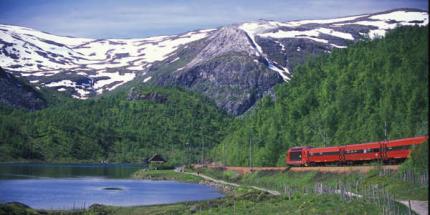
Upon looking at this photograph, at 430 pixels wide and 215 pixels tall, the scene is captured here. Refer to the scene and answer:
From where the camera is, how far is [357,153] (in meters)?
92.8

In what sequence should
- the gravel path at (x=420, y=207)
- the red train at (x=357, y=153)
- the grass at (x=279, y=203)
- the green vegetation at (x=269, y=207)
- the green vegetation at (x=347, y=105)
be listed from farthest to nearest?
the green vegetation at (x=347, y=105) → the red train at (x=357, y=153) → the grass at (x=279, y=203) → the green vegetation at (x=269, y=207) → the gravel path at (x=420, y=207)

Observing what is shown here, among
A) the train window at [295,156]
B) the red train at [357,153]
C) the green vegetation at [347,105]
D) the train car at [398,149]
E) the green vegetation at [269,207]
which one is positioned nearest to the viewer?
the green vegetation at [269,207]

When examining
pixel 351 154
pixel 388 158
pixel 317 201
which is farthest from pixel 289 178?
pixel 317 201

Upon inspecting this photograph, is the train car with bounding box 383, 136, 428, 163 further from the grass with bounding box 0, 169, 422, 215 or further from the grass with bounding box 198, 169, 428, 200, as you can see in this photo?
the grass with bounding box 0, 169, 422, 215

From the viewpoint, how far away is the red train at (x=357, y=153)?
265 ft

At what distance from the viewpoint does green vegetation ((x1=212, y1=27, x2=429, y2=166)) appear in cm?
11294

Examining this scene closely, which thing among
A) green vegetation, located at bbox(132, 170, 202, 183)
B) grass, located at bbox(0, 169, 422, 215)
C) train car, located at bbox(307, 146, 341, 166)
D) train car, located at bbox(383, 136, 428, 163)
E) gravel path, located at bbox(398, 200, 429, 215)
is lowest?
green vegetation, located at bbox(132, 170, 202, 183)

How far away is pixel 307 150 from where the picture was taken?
109 metres

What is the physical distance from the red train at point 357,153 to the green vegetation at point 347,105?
9192mm

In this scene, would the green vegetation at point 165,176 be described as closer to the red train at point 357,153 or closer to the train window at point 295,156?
the train window at point 295,156

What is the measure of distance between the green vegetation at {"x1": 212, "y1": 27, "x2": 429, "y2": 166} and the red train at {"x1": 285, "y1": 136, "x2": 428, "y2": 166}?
9192 mm

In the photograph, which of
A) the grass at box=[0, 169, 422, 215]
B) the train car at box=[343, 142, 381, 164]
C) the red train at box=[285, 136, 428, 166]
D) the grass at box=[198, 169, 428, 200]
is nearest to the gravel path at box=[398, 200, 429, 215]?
the grass at box=[0, 169, 422, 215]

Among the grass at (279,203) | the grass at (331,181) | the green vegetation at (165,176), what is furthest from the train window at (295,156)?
the green vegetation at (165,176)

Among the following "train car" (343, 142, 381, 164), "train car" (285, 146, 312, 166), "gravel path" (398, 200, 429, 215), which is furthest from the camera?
"train car" (285, 146, 312, 166)
